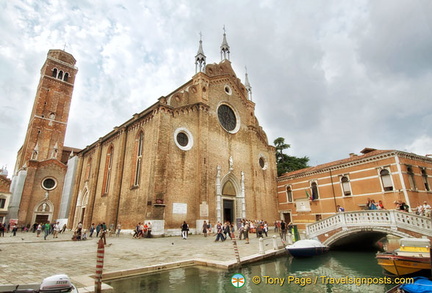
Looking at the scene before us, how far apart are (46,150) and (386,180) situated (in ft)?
147

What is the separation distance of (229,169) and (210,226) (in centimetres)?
602

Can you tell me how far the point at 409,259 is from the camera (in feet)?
27.6

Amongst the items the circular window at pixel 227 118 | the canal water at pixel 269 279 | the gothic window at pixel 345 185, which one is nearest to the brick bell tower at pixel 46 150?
the circular window at pixel 227 118

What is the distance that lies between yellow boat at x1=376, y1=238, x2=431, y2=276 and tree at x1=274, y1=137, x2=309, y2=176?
30.2 meters

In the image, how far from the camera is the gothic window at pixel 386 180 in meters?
18.7

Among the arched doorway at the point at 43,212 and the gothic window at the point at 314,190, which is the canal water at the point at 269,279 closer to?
the gothic window at the point at 314,190

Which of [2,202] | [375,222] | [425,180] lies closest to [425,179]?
[425,180]

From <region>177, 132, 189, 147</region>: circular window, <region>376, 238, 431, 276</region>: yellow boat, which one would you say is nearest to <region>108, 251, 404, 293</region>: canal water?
<region>376, 238, 431, 276</region>: yellow boat

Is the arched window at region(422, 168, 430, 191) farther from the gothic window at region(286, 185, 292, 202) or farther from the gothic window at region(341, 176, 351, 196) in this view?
the gothic window at region(286, 185, 292, 202)

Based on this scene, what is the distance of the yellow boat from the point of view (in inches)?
324

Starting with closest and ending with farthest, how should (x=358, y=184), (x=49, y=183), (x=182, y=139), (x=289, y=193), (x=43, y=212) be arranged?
(x=358, y=184)
(x=182, y=139)
(x=289, y=193)
(x=43, y=212)
(x=49, y=183)

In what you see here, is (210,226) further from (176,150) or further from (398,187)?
(398,187)

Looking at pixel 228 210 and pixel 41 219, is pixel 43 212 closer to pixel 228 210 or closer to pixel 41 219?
pixel 41 219

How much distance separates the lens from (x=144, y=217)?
17.7 m
